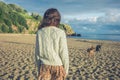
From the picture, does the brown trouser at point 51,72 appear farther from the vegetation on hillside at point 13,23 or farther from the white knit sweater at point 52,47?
the vegetation on hillside at point 13,23

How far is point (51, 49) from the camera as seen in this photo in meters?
3.67

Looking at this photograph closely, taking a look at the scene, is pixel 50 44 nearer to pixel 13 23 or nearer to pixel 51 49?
pixel 51 49

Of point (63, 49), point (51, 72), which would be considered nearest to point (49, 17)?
point (63, 49)

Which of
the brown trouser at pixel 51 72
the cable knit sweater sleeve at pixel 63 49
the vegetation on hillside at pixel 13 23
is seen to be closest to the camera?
the cable knit sweater sleeve at pixel 63 49

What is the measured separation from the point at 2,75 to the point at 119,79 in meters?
4.14

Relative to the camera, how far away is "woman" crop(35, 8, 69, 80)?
362cm

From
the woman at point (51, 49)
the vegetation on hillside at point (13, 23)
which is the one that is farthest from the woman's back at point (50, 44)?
the vegetation on hillside at point (13, 23)

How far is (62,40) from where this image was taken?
Answer: 3.58 m

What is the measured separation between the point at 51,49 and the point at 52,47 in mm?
32

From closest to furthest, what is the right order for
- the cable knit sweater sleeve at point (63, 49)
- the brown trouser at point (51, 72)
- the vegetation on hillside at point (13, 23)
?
the cable knit sweater sleeve at point (63, 49) < the brown trouser at point (51, 72) < the vegetation on hillside at point (13, 23)

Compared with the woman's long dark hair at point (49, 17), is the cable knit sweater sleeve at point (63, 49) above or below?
below

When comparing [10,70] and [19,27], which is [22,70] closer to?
[10,70]

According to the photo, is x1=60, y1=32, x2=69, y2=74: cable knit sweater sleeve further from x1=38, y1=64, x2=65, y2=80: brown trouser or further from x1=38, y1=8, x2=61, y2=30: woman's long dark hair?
x1=38, y1=8, x2=61, y2=30: woman's long dark hair

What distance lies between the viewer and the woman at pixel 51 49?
362 centimetres
